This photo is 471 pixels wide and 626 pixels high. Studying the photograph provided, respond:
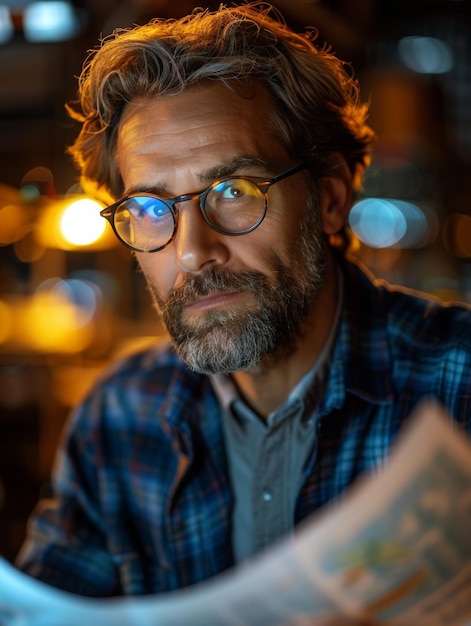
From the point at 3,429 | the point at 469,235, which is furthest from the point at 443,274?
the point at 3,429

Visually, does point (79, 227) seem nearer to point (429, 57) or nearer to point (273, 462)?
point (273, 462)

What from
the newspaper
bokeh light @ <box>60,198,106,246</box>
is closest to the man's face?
the newspaper

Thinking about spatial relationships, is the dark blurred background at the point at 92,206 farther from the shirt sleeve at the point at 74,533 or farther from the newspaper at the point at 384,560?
the newspaper at the point at 384,560

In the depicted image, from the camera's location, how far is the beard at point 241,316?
94cm

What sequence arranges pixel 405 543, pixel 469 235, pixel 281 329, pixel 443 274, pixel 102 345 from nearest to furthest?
pixel 405 543 < pixel 281 329 < pixel 102 345 < pixel 443 274 < pixel 469 235

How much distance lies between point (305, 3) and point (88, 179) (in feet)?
1.31

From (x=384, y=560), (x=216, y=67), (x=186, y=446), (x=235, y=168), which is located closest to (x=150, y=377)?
(x=186, y=446)

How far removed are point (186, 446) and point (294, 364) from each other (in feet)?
0.71

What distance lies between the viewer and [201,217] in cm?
90

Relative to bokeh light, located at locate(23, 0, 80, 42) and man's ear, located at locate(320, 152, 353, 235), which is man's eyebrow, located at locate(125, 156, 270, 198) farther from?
bokeh light, located at locate(23, 0, 80, 42)

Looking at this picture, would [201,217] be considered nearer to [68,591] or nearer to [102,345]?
[68,591]

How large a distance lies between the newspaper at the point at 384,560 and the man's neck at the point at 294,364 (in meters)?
0.47

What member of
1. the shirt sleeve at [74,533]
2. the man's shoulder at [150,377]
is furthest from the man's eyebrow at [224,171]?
the shirt sleeve at [74,533]

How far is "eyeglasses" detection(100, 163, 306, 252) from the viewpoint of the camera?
90cm
